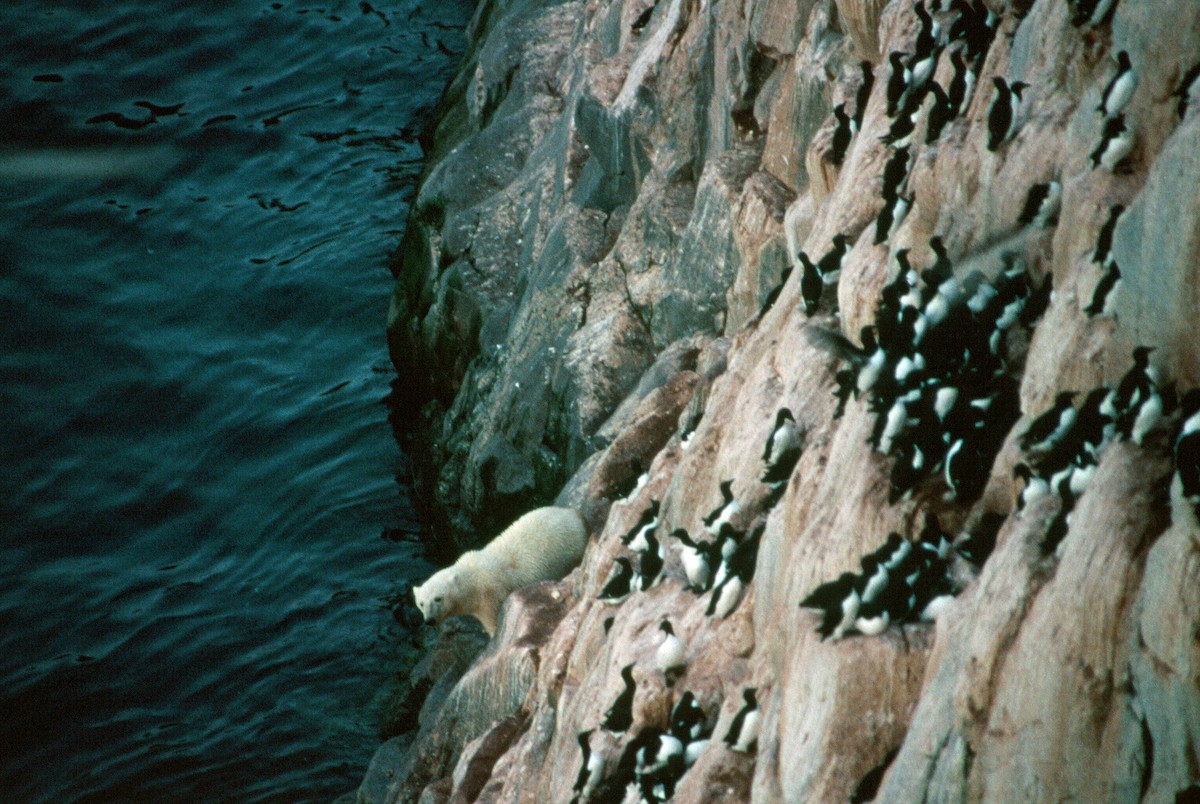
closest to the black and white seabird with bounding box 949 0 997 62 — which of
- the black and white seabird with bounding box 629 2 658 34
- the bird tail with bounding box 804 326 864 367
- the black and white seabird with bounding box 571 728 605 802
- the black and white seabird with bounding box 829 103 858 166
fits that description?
the black and white seabird with bounding box 829 103 858 166

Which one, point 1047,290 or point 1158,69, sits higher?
point 1158,69

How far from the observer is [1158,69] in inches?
305

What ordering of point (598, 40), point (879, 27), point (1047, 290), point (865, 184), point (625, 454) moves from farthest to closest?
1. point (598, 40)
2. point (625, 454)
3. point (879, 27)
4. point (865, 184)
5. point (1047, 290)

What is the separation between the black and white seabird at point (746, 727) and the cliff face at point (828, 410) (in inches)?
4.6

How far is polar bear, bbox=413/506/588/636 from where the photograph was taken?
1655cm

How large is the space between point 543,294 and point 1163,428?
1366 cm

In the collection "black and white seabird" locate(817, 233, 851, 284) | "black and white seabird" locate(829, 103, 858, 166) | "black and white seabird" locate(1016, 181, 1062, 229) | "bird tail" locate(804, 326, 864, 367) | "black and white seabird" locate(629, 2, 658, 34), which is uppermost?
"black and white seabird" locate(629, 2, 658, 34)

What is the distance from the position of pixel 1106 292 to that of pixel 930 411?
142 centimetres

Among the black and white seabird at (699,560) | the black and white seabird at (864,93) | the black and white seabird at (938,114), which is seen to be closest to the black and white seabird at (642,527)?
the black and white seabird at (699,560)

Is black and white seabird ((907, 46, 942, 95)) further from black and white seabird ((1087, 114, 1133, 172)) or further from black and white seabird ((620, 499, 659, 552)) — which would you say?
black and white seabird ((620, 499, 659, 552))

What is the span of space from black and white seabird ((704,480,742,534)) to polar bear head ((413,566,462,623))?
7366 mm

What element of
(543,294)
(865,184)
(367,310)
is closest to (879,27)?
(865,184)

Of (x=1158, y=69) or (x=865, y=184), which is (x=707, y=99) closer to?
(x=865, y=184)

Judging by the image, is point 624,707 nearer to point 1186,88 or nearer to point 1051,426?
point 1051,426
